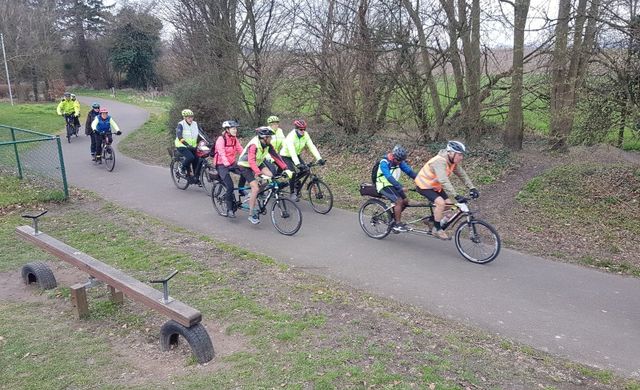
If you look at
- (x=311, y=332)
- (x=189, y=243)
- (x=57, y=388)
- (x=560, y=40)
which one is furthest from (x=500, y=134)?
(x=57, y=388)

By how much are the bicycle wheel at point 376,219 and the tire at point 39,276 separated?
474 centimetres

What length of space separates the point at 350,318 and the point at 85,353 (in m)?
2.68

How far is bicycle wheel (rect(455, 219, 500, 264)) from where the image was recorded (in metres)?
6.88

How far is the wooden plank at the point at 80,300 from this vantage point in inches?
213

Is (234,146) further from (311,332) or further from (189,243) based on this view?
(311,332)

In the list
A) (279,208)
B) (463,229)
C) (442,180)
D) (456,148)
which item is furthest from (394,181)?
(279,208)

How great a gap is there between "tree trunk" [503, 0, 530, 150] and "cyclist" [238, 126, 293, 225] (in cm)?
685

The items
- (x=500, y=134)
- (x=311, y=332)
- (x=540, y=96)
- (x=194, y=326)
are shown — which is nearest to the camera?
(x=194, y=326)

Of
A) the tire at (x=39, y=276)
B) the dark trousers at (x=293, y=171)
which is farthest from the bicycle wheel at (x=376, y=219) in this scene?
the tire at (x=39, y=276)

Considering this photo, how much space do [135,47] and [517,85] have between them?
152ft

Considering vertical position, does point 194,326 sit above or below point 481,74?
below

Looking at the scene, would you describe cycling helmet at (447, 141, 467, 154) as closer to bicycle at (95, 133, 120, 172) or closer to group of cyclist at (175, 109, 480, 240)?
group of cyclist at (175, 109, 480, 240)

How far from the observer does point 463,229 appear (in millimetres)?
7285

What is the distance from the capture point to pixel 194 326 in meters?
4.52
